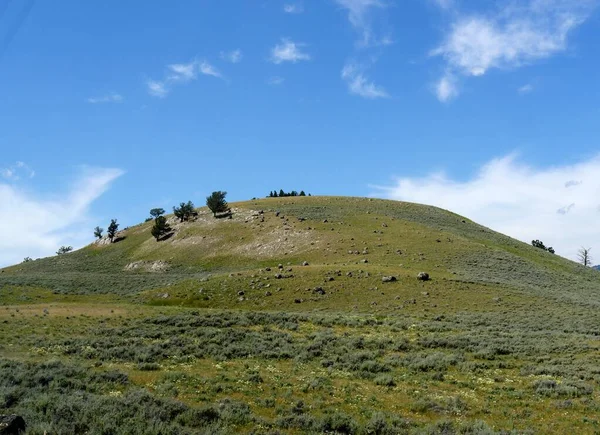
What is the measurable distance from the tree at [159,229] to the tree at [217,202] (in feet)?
37.3

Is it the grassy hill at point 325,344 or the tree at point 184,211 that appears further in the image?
the tree at point 184,211

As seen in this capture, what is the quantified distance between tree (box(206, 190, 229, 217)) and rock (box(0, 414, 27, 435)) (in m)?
95.2

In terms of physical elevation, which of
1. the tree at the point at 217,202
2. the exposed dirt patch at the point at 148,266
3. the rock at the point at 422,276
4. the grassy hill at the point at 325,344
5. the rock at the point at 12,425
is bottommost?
the rock at the point at 12,425

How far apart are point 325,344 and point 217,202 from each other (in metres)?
80.2

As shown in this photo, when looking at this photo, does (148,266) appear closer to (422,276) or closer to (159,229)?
(159,229)

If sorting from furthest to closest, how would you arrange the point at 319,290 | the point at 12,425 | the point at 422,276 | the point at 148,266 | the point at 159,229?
the point at 159,229 < the point at 148,266 < the point at 422,276 < the point at 319,290 < the point at 12,425

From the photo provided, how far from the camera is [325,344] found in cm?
3131

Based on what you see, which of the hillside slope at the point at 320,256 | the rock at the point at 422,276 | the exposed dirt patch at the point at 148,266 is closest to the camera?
the rock at the point at 422,276

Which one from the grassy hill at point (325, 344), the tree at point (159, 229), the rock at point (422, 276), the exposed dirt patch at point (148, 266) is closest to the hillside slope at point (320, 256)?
the exposed dirt patch at point (148, 266)

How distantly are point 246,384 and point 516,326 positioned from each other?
97.1 feet

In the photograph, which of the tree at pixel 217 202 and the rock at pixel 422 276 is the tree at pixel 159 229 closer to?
the tree at pixel 217 202

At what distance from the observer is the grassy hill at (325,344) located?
1708 centimetres

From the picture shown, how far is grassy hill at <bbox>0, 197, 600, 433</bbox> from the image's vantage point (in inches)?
672

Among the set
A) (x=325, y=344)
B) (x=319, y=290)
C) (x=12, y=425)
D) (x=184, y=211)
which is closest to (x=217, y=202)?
(x=184, y=211)
